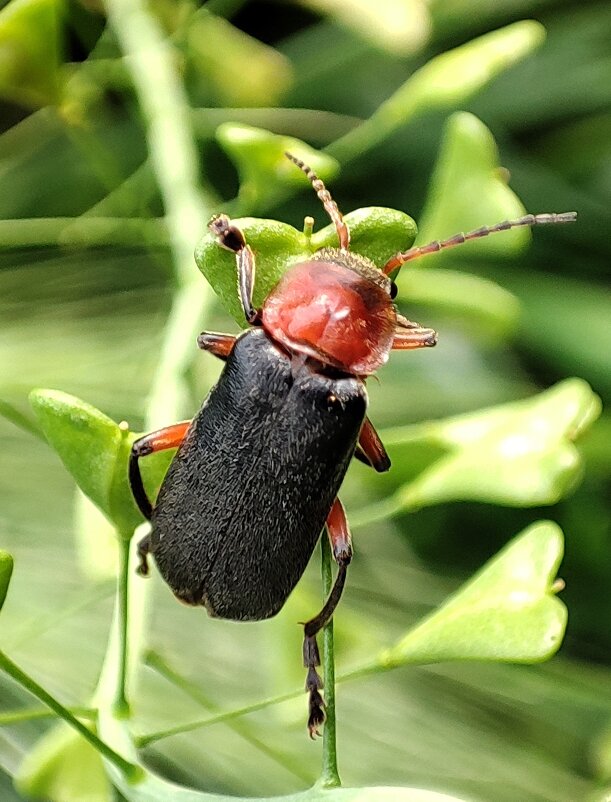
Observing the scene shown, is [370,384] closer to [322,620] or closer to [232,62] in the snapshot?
[232,62]

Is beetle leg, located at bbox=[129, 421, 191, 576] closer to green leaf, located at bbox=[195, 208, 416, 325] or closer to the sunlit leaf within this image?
green leaf, located at bbox=[195, 208, 416, 325]

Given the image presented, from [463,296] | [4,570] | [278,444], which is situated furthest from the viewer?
[463,296]

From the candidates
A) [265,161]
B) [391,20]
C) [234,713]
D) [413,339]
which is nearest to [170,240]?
[265,161]

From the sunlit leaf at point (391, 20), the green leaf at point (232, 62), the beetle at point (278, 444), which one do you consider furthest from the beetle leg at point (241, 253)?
the green leaf at point (232, 62)

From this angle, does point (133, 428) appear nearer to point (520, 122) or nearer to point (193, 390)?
point (193, 390)

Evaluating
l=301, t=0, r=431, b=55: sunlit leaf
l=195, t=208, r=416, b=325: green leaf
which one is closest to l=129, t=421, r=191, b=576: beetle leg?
l=195, t=208, r=416, b=325: green leaf

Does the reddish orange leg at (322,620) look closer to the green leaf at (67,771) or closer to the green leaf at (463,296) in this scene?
the green leaf at (67,771)

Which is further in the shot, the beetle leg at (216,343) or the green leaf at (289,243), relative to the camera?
the beetle leg at (216,343)
